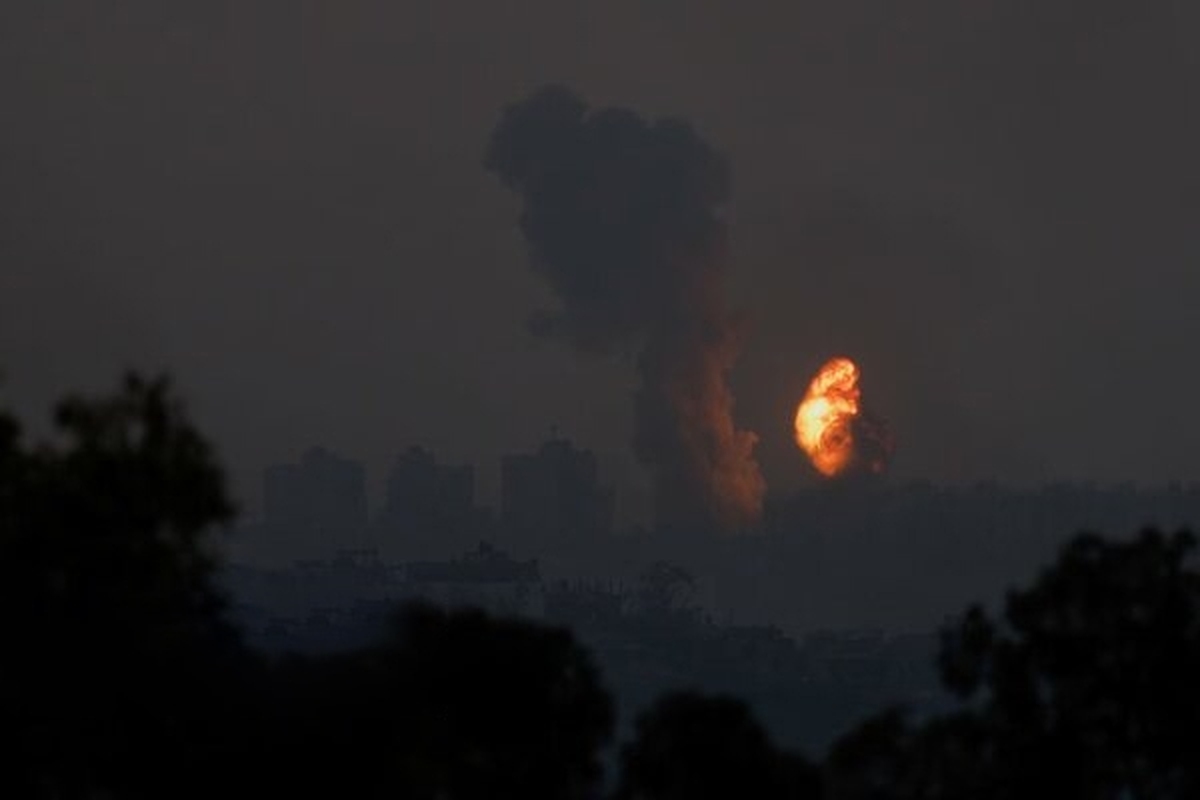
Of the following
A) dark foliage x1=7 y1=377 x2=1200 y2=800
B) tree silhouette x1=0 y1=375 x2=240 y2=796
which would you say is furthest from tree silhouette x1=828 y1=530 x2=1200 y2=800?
tree silhouette x1=0 y1=375 x2=240 y2=796

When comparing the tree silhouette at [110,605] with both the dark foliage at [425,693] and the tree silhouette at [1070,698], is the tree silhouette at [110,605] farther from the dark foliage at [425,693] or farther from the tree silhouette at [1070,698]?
the tree silhouette at [1070,698]

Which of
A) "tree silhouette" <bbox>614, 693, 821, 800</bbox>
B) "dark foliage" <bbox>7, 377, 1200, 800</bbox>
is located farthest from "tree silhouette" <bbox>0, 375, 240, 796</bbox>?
"tree silhouette" <bbox>614, 693, 821, 800</bbox>

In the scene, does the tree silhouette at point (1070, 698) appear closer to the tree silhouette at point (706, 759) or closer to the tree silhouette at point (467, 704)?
the tree silhouette at point (706, 759)

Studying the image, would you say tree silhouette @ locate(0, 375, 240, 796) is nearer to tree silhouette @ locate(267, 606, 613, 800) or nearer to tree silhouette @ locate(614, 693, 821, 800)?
tree silhouette @ locate(267, 606, 613, 800)

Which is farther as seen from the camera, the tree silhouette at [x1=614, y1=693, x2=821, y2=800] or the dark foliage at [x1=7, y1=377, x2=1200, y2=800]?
the tree silhouette at [x1=614, y1=693, x2=821, y2=800]

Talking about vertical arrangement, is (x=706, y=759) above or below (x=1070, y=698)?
below

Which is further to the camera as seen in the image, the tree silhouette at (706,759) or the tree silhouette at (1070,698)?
the tree silhouette at (1070,698)

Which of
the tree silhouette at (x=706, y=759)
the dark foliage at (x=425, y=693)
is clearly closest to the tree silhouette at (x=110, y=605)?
the dark foliage at (x=425, y=693)

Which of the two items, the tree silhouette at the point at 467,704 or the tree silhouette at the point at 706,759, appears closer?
the tree silhouette at the point at 467,704

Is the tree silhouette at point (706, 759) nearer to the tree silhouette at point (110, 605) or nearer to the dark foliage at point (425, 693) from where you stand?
the dark foliage at point (425, 693)

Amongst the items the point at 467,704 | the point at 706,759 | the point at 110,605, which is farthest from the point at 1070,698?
the point at 110,605

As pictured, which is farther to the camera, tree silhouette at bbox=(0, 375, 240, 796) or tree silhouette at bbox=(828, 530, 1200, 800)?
tree silhouette at bbox=(828, 530, 1200, 800)

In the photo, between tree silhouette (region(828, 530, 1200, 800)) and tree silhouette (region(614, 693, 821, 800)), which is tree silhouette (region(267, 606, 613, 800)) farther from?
tree silhouette (region(828, 530, 1200, 800))

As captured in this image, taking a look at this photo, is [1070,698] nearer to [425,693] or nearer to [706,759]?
[706,759]
